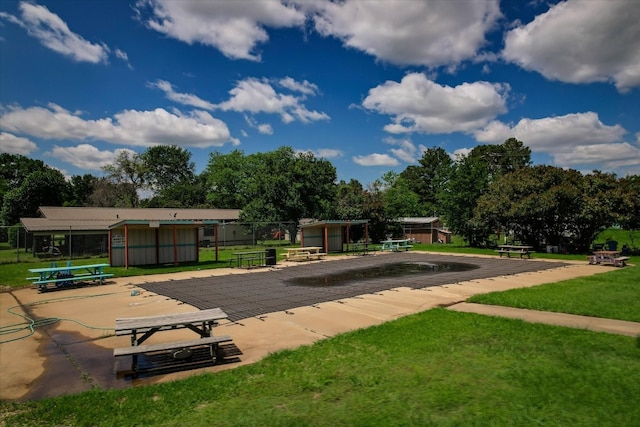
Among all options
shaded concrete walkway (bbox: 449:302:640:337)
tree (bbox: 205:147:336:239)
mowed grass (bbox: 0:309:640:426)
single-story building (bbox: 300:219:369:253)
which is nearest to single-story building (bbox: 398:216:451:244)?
tree (bbox: 205:147:336:239)

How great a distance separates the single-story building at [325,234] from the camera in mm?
26167

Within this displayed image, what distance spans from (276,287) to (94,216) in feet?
91.5

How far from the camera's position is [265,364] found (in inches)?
228

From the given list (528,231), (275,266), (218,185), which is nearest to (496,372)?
(275,266)

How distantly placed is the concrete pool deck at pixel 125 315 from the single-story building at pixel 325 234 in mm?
13190

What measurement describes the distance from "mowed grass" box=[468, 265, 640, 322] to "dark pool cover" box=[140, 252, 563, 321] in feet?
8.89

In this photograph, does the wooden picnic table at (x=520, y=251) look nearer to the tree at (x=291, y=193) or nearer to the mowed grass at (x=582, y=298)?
the mowed grass at (x=582, y=298)

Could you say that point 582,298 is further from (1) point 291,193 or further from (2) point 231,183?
(2) point 231,183

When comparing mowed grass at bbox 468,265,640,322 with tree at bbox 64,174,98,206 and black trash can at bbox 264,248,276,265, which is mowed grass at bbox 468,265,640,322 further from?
tree at bbox 64,174,98,206

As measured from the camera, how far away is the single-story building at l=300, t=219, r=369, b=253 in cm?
2617

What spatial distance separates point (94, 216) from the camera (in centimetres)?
3419

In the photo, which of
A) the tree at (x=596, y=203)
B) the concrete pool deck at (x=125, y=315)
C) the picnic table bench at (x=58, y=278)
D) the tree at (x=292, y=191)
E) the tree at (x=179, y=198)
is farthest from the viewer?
the tree at (x=179, y=198)

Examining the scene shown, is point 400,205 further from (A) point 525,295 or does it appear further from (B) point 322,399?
(B) point 322,399

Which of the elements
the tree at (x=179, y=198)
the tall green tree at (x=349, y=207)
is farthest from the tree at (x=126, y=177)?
the tall green tree at (x=349, y=207)
